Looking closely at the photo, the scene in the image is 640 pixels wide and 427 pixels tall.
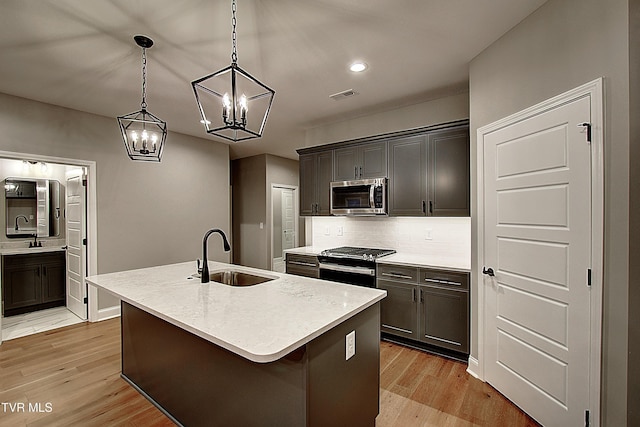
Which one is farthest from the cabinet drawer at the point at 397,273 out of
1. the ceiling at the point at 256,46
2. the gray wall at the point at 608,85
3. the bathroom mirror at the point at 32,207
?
the bathroom mirror at the point at 32,207

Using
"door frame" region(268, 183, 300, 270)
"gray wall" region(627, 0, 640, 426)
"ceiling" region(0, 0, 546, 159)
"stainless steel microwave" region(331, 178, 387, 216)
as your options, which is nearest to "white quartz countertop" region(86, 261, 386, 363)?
"gray wall" region(627, 0, 640, 426)

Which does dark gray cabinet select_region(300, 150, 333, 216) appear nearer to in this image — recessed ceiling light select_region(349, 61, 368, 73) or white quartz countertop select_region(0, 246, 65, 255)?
recessed ceiling light select_region(349, 61, 368, 73)

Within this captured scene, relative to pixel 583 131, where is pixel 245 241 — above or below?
below

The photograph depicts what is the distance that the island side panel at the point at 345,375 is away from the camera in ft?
4.56

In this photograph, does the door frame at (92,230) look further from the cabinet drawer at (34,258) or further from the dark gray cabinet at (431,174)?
the dark gray cabinet at (431,174)

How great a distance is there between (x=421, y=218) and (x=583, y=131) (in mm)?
2093

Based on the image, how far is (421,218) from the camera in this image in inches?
145

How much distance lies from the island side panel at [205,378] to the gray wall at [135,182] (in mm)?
2125

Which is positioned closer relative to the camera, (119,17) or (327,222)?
(119,17)

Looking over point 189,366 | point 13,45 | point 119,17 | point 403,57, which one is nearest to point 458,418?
point 189,366

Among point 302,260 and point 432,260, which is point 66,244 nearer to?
point 302,260

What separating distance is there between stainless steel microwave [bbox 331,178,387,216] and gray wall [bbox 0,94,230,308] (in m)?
2.58

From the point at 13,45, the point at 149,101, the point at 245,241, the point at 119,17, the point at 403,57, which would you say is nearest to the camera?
the point at 119,17

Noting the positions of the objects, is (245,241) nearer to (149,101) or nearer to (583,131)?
(149,101)
